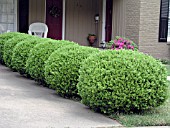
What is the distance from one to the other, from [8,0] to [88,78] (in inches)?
408

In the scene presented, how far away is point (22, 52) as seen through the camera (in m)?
9.77

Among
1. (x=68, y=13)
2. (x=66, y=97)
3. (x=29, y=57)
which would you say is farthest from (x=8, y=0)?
(x=66, y=97)

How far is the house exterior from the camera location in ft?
47.0

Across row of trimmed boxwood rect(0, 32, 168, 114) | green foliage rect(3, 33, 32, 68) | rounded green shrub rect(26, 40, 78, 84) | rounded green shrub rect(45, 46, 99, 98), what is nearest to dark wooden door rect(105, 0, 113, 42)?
green foliage rect(3, 33, 32, 68)

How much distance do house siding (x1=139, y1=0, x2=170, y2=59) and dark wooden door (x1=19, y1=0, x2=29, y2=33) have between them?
5454mm

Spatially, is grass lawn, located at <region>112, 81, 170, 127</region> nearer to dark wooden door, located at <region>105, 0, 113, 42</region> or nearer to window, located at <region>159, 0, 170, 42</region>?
window, located at <region>159, 0, 170, 42</region>

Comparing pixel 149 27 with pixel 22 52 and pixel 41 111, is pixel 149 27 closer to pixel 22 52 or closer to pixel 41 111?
pixel 22 52

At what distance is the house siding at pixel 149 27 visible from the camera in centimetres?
1420

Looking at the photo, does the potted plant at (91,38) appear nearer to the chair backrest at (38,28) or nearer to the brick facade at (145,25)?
the chair backrest at (38,28)

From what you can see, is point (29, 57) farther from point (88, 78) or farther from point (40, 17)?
point (40, 17)

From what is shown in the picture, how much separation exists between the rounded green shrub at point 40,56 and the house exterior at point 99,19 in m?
6.17

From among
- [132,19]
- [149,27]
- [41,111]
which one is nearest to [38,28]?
[132,19]

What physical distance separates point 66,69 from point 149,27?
7.84 metres

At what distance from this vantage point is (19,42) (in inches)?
415
